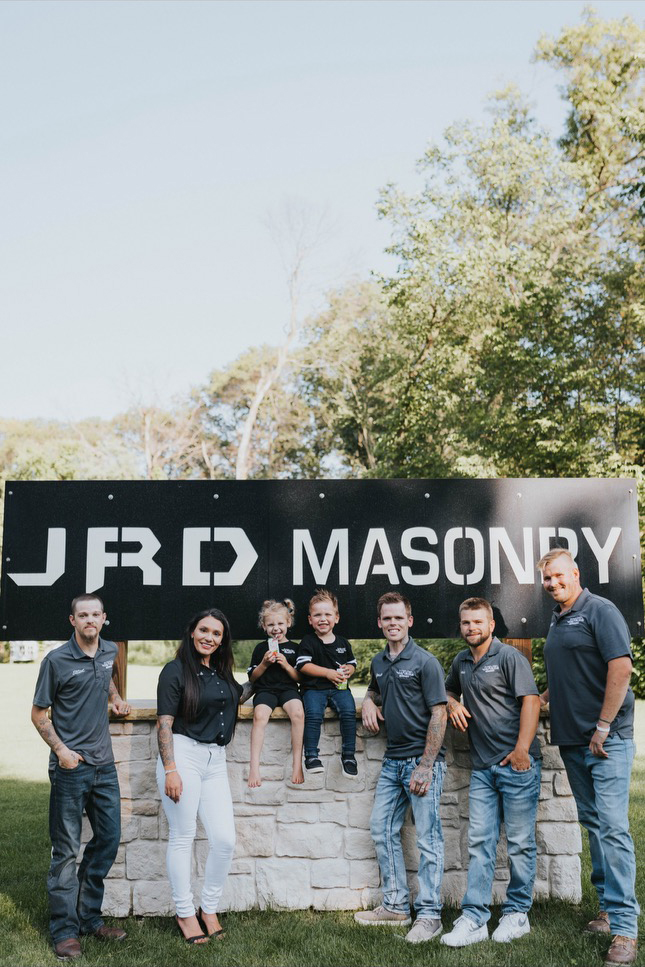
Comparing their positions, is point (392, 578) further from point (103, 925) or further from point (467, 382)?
point (467, 382)

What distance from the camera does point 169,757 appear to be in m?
4.79

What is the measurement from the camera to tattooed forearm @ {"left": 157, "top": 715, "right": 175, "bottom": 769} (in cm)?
480

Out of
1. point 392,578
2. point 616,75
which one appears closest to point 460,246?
point 616,75

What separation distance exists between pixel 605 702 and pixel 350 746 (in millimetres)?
1625

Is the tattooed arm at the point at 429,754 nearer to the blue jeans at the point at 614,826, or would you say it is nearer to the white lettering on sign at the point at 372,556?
the blue jeans at the point at 614,826

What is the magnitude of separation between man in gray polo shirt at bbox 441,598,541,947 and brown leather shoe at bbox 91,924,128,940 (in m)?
1.92

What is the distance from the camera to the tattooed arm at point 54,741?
15.3 ft

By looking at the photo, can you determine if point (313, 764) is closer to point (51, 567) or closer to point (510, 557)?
point (510, 557)

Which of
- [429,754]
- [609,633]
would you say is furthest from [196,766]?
[609,633]

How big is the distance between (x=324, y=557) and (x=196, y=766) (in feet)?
6.04

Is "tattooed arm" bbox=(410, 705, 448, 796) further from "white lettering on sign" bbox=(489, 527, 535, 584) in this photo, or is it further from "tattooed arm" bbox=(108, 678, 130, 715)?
"tattooed arm" bbox=(108, 678, 130, 715)

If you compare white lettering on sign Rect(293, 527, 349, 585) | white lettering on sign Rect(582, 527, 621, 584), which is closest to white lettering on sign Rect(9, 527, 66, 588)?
white lettering on sign Rect(293, 527, 349, 585)

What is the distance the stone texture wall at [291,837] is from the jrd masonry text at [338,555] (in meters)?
1.13

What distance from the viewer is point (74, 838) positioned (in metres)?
4.73
